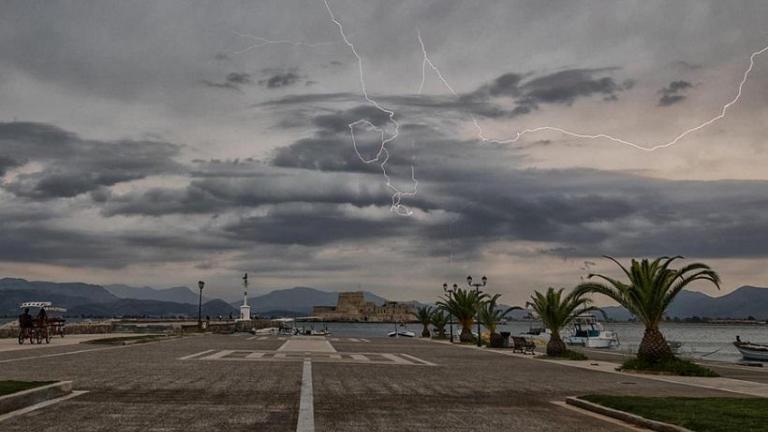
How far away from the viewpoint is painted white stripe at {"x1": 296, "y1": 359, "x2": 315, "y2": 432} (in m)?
12.6

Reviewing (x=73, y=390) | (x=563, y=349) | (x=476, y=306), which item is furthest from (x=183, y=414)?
(x=476, y=306)

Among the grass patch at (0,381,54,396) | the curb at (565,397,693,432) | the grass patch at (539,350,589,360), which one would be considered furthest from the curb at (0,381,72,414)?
the grass patch at (539,350,589,360)

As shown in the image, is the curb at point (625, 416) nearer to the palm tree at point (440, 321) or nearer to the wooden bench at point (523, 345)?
the wooden bench at point (523, 345)

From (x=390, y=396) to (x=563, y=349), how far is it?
80.8ft

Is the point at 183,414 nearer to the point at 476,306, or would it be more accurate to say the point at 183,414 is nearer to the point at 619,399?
the point at 619,399

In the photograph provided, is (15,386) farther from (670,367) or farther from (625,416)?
(670,367)

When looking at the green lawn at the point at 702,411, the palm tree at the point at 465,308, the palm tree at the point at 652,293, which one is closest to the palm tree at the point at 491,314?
the palm tree at the point at 465,308

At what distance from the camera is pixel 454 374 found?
26.2 metres

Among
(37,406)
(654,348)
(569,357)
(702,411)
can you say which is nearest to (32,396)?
(37,406)

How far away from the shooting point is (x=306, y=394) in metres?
17.8

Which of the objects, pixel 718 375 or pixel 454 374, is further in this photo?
pixel 718 375

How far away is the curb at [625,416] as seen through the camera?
43.4ft

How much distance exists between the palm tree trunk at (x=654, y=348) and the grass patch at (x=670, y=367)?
0.19 metres

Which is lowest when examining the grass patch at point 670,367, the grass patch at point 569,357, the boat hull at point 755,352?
the boat hull at point 755,352
